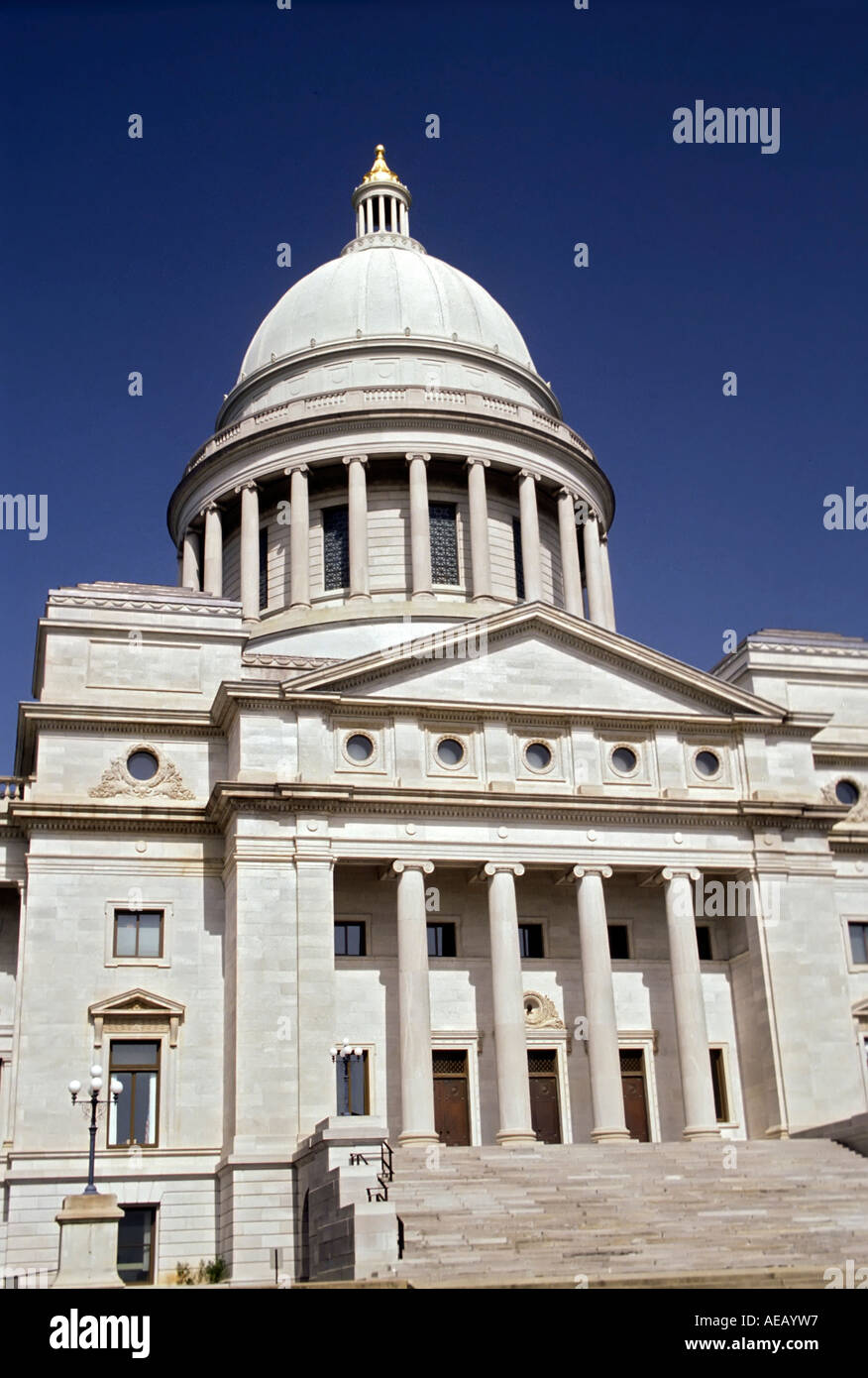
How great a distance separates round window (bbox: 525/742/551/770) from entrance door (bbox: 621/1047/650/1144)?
27.1 feet

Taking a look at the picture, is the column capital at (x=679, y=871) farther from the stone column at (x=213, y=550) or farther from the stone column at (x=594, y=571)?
the stone column at (x=213, y=550)

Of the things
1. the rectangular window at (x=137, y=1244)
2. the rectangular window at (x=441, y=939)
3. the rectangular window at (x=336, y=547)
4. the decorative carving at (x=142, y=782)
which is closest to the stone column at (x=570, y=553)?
the rectangular window at (x=336, y=547)

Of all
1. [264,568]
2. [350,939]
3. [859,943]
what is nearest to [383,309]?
[264,568]

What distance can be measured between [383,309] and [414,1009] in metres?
35.2

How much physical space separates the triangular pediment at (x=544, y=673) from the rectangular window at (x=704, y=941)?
636 cm

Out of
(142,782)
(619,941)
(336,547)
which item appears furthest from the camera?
(336,547)

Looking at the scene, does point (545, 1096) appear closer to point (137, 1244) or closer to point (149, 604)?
point (137, 1244)

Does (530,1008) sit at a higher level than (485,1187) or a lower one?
higher

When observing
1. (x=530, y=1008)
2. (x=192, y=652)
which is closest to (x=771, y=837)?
(x=530, y=1008)

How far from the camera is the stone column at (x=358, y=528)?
177 ft

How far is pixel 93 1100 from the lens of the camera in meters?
29.6

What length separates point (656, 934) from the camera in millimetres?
43125
